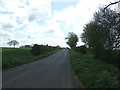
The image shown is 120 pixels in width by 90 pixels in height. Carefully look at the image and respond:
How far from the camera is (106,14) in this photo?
23625mm

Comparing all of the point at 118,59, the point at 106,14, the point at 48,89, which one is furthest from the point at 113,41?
the point at 48,89

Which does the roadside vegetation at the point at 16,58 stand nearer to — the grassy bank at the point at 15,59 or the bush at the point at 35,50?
the grassy bank at the point at 15,59

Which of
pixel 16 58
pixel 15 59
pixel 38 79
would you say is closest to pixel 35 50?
pixel 16 58

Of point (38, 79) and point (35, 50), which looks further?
point (35, 50)

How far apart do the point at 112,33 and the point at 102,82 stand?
18240 mm

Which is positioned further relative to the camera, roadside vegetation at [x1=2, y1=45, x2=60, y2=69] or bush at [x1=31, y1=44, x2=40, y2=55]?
bush at [x1=31, y1=44, x2=40, y2=55]

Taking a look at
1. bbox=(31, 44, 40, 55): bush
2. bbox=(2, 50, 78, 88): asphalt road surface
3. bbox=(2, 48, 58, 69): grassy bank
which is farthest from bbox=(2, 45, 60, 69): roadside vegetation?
bbox=(2, 50, 78, 88): asphalt road surface

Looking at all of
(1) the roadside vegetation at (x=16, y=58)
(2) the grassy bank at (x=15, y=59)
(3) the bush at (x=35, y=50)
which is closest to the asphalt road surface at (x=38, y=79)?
(2) the grassy bank at (x=15, y=59)

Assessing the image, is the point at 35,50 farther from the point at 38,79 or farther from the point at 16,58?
the point at 38,79

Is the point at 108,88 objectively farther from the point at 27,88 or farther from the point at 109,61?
the point at 109,61

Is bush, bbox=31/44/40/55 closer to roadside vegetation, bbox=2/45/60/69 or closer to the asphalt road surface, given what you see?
roadside vegetation, bbox=2/45/60/69

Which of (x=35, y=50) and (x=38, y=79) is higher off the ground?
(x=35, y=50)

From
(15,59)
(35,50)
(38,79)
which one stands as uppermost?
(35,50)

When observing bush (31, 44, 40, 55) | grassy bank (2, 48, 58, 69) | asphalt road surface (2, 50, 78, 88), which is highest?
bush (31, 44, 40, 55)
